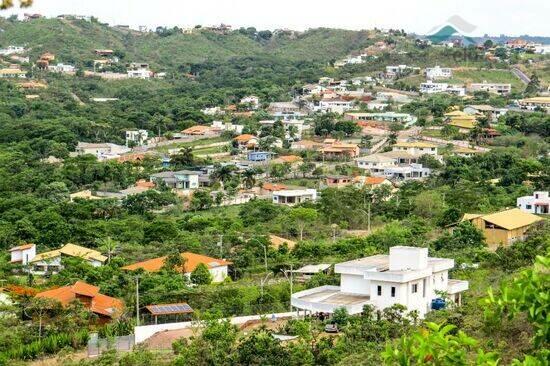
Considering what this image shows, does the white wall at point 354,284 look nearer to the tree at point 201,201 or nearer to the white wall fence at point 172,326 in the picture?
the white wall fence at point 172,326

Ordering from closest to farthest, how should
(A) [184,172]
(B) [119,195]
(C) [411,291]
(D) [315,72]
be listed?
(C) [411,291] < (B) [119,195] < (A) [184,172] < (D) [315,72]

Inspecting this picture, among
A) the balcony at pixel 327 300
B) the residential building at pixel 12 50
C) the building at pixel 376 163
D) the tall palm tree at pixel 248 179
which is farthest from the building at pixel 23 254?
the residential building at pixel 12 50

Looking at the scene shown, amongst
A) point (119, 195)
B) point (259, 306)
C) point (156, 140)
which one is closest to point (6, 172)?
point (119, 195)

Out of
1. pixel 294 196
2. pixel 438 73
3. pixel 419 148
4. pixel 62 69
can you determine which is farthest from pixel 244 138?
pixel 62 69

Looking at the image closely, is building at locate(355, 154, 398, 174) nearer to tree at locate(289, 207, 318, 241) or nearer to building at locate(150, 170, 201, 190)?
building at locate(150, 170, 201, 190)

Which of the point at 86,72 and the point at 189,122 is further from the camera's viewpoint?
the point at 86,72

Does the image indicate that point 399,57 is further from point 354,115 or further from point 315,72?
point 354,115

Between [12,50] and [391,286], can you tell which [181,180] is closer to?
[391,286]
